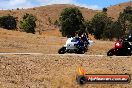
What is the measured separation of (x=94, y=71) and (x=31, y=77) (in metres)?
3.92

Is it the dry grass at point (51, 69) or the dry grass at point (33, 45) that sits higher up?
the dry grass at point (51, 69)

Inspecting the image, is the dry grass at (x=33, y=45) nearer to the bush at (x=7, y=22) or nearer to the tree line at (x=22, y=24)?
the tree line at (x=22, y=24)

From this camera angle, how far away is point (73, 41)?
3475 centimetres

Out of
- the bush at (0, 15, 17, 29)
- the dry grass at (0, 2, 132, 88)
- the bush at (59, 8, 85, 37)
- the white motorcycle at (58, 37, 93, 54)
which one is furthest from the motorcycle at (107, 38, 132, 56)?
the bush at (0, 15, 17, 29)

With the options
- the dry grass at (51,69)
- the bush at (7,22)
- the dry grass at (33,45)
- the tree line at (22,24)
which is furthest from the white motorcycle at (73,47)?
the bush at (7,22)

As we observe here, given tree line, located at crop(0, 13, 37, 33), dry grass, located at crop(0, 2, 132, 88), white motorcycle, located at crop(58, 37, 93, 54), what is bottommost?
tree line, located at crop(0, 13, 37, 33)

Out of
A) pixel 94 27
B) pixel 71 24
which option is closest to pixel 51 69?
pixel 71 24

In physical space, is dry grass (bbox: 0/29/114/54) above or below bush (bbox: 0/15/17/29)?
above

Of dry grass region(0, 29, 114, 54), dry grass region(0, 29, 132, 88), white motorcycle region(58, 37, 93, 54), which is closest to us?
dry grass region(0, 29, 132, 88)

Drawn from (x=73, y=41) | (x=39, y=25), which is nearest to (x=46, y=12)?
(x=39, y=25)

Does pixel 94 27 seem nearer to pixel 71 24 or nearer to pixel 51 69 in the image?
pixel 71 24

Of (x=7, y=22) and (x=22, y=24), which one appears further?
(x=7, y=22)

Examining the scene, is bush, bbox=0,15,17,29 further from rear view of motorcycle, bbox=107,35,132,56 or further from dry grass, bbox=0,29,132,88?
dry grass, bbox=0,29,132,88

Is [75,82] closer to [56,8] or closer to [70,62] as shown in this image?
[70,62]
